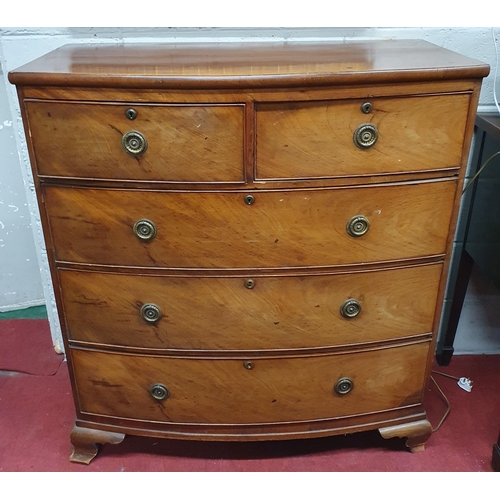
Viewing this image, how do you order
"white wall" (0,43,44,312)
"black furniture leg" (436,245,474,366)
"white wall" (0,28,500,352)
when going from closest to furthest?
"white wall" (0,28,500,352) → "black furniture leg" (436,245,474,366) → "white wall" (0,43,44,312)

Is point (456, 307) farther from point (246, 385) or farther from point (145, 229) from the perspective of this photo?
point (145, 229)

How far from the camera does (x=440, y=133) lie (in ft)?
4.21

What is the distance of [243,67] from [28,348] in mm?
1502

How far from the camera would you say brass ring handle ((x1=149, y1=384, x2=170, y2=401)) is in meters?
1.52

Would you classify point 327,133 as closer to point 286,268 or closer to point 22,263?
point 286,268

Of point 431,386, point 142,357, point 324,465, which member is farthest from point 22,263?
point 431,386

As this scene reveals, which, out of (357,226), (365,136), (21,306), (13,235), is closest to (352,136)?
(365,136)

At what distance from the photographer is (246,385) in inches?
59.6

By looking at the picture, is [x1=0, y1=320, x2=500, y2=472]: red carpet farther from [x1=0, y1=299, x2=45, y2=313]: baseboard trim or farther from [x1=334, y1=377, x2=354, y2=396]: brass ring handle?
[x1=0, y1=299, x2=45, y2=313]: baseboard trim

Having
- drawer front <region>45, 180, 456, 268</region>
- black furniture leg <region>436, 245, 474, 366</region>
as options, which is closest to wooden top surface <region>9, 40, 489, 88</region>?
drawer front <region>45, 180, 456, 268</region>

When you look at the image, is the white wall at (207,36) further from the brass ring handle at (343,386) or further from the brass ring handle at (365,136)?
the brass ring handle at (343,386)

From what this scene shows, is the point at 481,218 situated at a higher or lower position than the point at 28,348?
higher

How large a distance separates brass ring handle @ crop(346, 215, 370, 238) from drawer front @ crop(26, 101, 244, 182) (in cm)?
29
